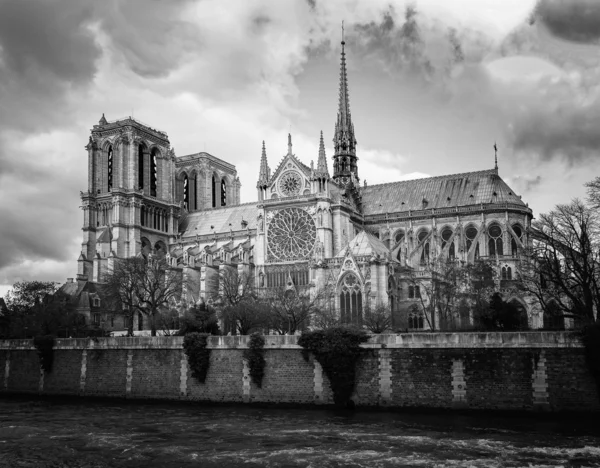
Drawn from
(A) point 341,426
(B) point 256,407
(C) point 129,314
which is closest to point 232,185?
(C) point 129,314

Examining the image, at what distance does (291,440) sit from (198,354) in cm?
1508

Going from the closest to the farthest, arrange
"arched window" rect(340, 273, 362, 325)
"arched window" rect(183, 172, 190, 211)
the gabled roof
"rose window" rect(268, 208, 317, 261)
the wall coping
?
1. the wall coping
2. "arched window" rect(340, 273, 362, 325)
3. the gabled roof
4. "rose window" rect(268, 208, 317, 261)
5. "arched window" rect(183, 172, 190, 211)

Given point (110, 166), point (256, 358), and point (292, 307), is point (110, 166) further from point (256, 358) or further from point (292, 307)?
point (256, 358)

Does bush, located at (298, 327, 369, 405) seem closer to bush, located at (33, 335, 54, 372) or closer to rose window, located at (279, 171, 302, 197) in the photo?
bush, located at (33, 335, 54, 372)

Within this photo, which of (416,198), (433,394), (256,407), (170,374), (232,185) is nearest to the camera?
(433,394)

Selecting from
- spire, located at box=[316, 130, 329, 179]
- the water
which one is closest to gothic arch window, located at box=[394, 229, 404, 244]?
spire, located at box=[316, 130, 329, 179]

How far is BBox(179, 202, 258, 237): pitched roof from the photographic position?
97175 mm

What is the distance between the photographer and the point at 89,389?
51.1 m

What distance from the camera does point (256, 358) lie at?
4431 cm

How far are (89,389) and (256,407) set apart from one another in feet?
46.2

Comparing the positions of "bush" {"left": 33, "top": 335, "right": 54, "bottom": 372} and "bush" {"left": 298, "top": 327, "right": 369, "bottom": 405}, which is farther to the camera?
"bush" {"left": 33, "top": 335, "right": 54, "bottom": 372}

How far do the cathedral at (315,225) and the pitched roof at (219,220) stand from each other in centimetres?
20

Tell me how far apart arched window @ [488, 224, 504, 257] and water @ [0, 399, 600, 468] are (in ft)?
136

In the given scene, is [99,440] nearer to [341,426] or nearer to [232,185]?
[341,426]
